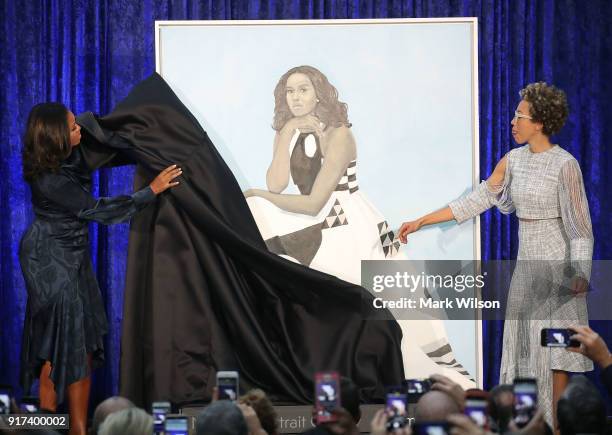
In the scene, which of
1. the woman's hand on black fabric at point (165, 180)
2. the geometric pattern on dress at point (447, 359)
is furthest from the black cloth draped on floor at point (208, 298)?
the geometric pattern on dress at point (447, 359)

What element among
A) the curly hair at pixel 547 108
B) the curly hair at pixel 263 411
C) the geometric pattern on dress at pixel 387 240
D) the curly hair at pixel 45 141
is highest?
the curly hair at pixel 547 108

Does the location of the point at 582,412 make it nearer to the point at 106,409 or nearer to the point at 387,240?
the point at 106,409

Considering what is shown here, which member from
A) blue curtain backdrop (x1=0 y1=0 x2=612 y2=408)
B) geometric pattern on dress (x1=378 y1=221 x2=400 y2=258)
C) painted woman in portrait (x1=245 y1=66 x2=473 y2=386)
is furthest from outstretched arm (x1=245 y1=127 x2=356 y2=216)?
blue curtain backdrop (x1=0 y1=0 x2=612 y2=408)

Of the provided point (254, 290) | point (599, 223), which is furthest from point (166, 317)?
point (599, 223)

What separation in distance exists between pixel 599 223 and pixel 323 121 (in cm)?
186

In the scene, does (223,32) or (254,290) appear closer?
(254,290)

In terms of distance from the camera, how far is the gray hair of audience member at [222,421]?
2.62m

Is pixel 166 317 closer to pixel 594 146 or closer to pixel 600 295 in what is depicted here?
pixel 600 295

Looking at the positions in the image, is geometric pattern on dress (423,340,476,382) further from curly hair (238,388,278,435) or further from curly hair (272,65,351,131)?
curly hair (238,388,278,435)

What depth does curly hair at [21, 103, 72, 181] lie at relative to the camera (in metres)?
4.32

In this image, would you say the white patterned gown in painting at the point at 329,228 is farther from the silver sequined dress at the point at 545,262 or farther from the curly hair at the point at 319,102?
the silver sequined dress at the point at 545,262

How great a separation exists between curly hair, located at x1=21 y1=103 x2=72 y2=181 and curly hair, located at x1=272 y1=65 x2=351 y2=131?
4.54 feet

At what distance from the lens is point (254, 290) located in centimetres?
486

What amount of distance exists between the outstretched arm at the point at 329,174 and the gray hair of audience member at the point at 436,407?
2.47m
